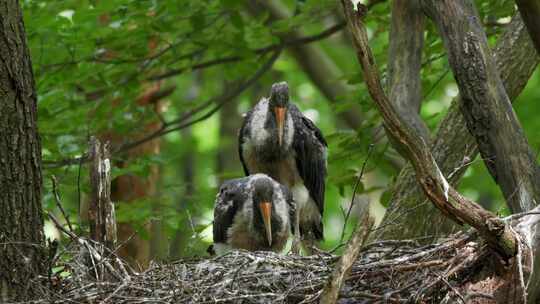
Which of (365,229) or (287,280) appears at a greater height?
(365,229)

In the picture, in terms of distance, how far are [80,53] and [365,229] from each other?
4940mm

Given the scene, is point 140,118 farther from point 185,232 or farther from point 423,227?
point 423,227

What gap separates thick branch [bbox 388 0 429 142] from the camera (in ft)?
27.3

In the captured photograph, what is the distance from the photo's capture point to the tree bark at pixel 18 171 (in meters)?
5.97

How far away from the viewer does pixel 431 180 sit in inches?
215

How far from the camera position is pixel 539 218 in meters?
5.82

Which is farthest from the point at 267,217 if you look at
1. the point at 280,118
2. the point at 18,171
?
the point at 18,171

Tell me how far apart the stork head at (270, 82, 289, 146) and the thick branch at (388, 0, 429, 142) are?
126cm

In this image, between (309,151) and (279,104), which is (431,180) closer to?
(279,104)

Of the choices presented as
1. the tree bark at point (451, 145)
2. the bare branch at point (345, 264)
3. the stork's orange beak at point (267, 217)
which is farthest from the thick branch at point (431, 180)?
the stork's orange beak at point (267, 217)

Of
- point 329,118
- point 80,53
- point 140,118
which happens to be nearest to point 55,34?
point 80,53

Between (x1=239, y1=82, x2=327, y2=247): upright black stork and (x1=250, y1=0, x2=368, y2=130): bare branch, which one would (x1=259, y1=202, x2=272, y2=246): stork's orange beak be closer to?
(x1=239, y1=82, x2=327, y2=247): upright black stork

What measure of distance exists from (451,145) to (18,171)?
3428 mm

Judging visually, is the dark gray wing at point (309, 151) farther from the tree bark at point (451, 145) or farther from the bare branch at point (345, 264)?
the bare branch at point (345, 264)
